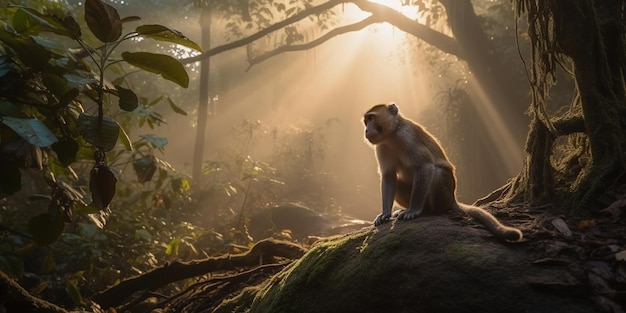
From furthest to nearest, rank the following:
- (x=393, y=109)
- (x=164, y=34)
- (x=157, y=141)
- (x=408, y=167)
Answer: (x=393, y=109), (x=408, y=167), (x=157, y=141), (x=164, y=34)

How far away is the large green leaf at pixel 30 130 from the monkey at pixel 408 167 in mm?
2448

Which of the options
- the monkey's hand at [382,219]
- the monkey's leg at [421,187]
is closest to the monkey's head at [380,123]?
the monkey's leg at [421,187]

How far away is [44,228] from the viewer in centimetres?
293

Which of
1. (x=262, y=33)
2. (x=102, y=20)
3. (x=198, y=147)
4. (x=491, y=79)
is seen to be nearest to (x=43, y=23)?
(x=102, y=20)

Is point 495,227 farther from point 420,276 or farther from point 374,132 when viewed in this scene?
point 374,132

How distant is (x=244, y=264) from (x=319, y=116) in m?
36.3

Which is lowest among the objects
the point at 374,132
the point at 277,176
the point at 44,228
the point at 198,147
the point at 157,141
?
the point at 277,176

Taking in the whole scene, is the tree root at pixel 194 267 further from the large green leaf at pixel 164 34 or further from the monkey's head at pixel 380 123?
the large green leaf at pixel 164 34

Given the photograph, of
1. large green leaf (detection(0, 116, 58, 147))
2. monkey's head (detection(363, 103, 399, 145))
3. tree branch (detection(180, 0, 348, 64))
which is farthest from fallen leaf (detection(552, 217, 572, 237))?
tree branch (detection(180, 0, 348, 64))

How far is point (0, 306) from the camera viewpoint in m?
2.55

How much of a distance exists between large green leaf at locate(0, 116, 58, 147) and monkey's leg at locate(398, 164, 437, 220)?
2.52 m

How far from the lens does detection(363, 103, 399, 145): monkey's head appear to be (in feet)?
13.8

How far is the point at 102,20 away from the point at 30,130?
84 cm

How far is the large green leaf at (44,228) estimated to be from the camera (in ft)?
9.57
